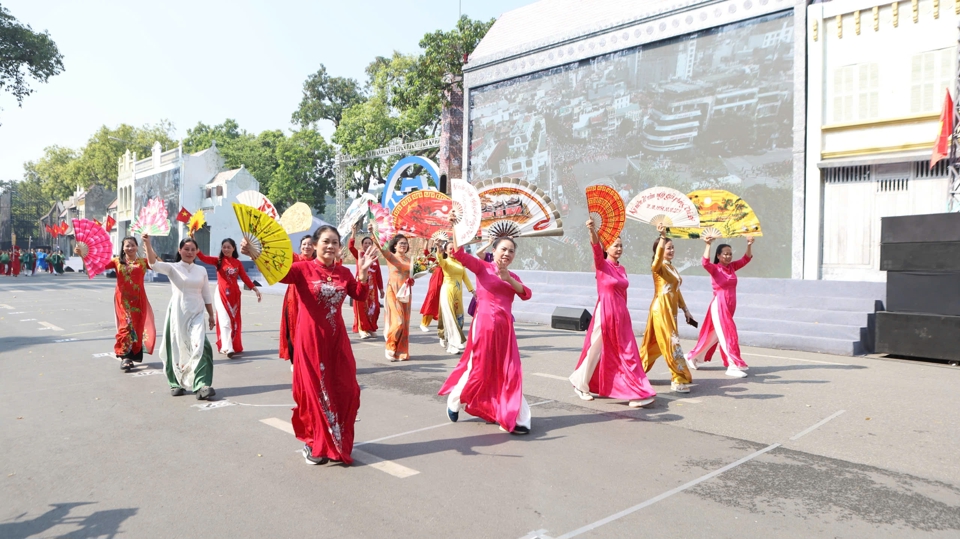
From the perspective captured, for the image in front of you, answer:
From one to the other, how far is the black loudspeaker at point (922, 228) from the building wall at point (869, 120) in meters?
3.36

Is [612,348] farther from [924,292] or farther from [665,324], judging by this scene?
[924,292]

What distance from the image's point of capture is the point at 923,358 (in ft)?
30.8

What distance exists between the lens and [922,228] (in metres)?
9.39

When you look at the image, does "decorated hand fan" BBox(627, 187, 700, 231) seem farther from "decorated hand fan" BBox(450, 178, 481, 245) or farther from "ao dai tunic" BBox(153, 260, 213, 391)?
"ao dai tunic" BBox(153, 260, 213, 391)

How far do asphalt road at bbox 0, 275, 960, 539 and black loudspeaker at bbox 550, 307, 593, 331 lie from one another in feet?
16.3

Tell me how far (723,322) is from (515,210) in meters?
3.43

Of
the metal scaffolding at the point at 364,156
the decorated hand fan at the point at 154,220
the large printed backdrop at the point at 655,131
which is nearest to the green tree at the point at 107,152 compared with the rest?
the metal scaffolding at the point at 364,156

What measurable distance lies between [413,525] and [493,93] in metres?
19.8

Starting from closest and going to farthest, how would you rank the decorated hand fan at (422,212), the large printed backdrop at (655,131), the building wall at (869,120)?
the decorated hand fan at (422,212) → the building wall at (869,120) → the large printed backdrop at (655,131)

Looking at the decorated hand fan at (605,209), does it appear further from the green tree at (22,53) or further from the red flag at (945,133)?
the green tree at (22,53)

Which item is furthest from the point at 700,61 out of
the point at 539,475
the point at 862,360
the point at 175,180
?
the point at 175,180

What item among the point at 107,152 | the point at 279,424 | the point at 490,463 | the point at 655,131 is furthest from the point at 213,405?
the point at 107,152

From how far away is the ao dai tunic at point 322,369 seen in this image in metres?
4.42

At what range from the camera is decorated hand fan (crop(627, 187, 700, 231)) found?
7027 millimetres
